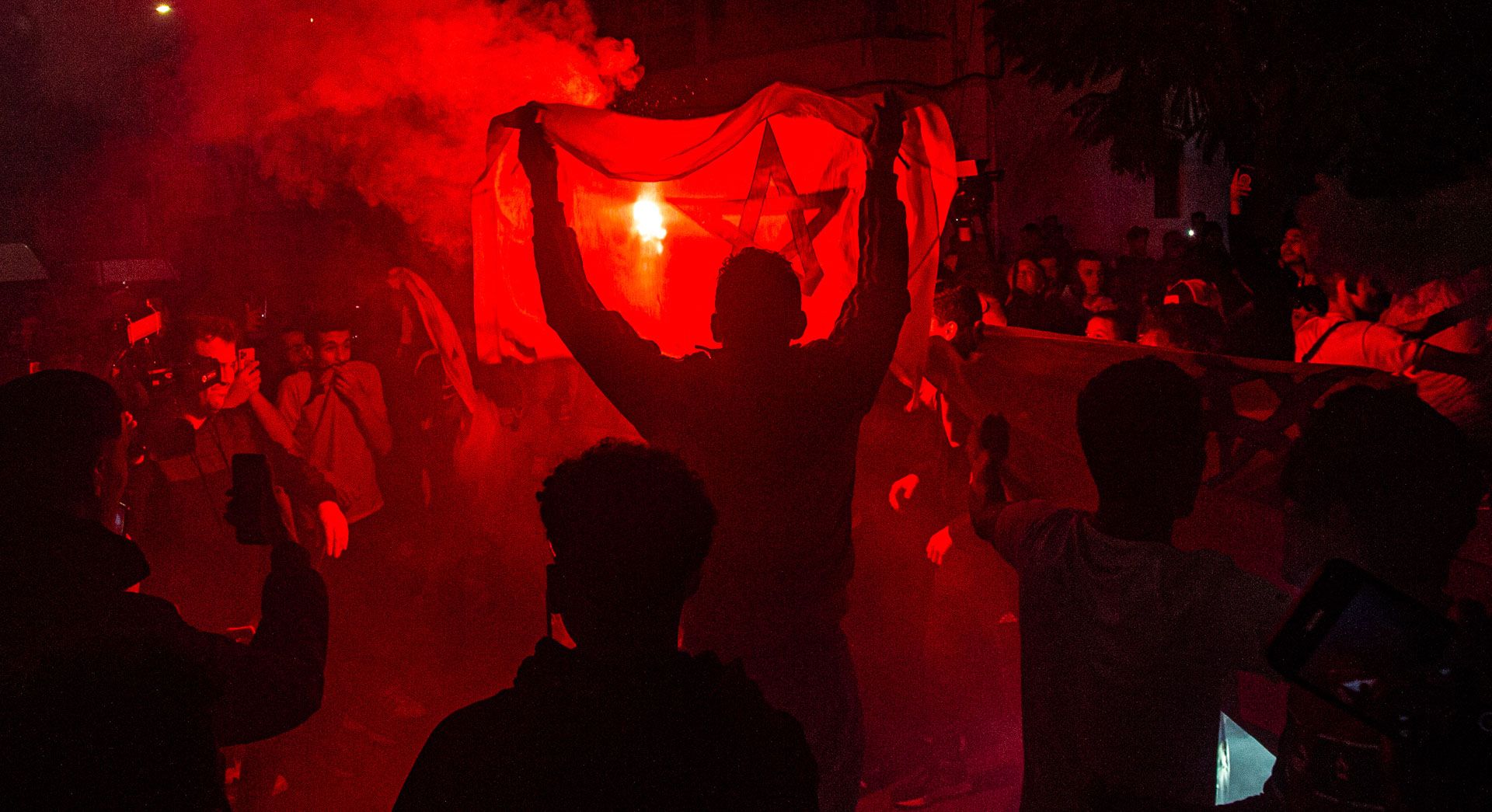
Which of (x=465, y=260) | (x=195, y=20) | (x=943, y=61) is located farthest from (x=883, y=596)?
(x=943, y=61)

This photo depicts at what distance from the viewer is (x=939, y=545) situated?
414 centimetres

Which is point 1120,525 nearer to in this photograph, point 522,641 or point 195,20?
point 522,641

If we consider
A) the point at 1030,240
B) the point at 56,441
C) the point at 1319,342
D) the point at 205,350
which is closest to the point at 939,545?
the point at 1319,342

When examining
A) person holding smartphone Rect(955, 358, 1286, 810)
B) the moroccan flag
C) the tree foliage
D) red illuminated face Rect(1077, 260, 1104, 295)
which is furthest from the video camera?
red illuminated face Rect(1077, 260, 1104, 295)

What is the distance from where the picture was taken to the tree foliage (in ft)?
18.5

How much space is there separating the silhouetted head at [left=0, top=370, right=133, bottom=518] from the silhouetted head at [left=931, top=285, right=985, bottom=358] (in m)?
3.11

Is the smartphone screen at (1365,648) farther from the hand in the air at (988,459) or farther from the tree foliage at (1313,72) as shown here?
the tree foliage at (1313,72)

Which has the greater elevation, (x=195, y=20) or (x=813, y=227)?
(x=195, y=20)

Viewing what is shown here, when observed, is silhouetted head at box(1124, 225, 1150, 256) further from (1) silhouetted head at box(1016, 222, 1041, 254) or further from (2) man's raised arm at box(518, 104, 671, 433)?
(2) man's raised arm at box(518, 104, 671, 433)

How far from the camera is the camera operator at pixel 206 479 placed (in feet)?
14.6

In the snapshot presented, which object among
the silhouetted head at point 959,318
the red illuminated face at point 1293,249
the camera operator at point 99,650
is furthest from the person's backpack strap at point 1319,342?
the camera operator at point 99,650

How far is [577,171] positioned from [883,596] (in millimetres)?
2346

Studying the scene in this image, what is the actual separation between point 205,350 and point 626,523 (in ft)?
13.3

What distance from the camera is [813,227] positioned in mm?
4109
